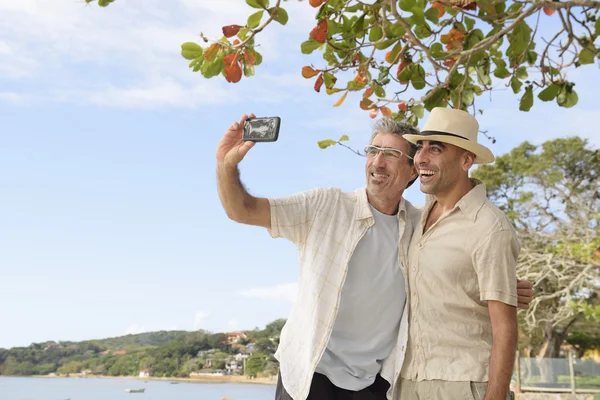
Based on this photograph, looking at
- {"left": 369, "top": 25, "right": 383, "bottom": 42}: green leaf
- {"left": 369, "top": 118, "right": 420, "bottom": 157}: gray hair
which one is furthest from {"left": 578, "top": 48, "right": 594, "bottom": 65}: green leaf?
{"left": 369, "top": 118, "right": 420, "bottom": 157}: gray hair

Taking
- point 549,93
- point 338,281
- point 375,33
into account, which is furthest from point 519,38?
point 338,281

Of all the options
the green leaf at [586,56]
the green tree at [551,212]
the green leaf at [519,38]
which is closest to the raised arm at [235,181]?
the green leaf at [519,38]

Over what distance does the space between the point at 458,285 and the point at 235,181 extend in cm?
89

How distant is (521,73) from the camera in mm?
4246

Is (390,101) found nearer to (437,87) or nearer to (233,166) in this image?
(437,87)

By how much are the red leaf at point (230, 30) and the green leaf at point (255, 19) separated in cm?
6

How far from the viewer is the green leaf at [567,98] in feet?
13.8

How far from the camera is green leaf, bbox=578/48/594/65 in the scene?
423 cm

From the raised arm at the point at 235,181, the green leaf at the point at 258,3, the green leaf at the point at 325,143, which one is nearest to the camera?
the raised arm at the point at 235,181

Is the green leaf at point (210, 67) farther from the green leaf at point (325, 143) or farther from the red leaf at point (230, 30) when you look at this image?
the green leaf at point (325, 143)

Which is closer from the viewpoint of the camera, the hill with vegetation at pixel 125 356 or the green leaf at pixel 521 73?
the green leaf at pixel 521 73

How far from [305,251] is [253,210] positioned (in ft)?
1.00

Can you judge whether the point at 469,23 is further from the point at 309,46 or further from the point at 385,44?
the point at 309,46

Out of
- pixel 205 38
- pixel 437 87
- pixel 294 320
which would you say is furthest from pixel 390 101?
pixel 294 320
